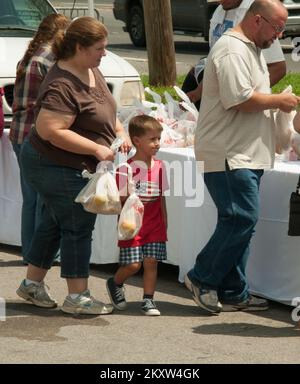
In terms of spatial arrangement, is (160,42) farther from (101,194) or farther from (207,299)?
(101,194)

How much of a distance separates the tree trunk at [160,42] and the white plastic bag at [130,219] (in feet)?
26.4

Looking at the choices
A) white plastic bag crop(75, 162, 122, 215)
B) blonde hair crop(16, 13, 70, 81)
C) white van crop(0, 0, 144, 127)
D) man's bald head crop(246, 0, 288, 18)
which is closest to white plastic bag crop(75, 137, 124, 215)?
white plastic bag crop(75, 162, 122, 215)

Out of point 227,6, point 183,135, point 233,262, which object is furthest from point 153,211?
→ point 227,6

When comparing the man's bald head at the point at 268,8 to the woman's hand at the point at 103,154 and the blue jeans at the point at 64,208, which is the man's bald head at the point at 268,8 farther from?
the blue jeans at the point at 64,208

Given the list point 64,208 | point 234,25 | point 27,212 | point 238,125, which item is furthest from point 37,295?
point 234,25

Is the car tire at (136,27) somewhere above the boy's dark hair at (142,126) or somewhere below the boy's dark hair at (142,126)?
below

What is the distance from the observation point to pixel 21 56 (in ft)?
32.9

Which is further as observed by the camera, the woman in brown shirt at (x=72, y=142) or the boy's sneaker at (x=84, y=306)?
the boy's sneaker at (x=84, y=306)

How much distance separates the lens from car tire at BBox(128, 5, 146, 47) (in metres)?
23.5

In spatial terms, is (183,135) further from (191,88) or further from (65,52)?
(65,52)

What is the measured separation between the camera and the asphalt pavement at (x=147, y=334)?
5895mm

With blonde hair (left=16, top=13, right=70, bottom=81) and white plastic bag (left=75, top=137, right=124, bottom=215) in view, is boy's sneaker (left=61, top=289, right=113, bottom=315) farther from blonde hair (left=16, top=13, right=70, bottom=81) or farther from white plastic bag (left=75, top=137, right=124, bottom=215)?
blonde hair (left=16, top=13, right=70, bottom=81)

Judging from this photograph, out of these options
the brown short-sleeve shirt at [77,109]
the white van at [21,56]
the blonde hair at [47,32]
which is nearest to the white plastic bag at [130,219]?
the brown short-sleeve shirt at [77,109]

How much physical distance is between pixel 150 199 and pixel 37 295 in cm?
89
